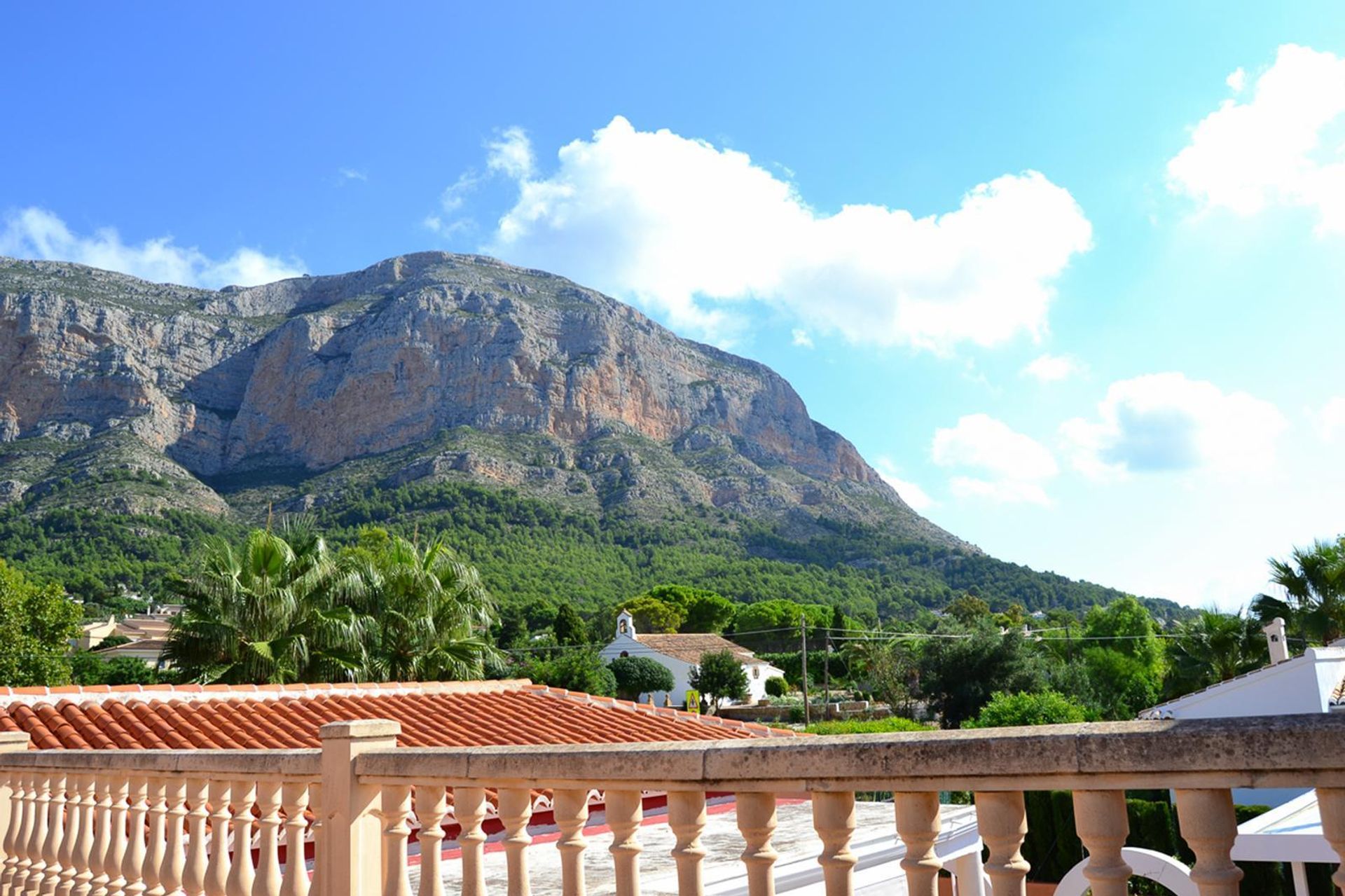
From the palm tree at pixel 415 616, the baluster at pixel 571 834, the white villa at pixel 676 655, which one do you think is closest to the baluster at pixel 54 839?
the baluster at pixel 571 834

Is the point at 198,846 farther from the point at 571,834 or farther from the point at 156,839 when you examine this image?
the point at 571,834

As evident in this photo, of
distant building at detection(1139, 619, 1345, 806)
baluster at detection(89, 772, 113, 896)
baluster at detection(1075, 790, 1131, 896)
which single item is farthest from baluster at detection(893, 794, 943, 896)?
distant building at detection(1139, 619, 1345, 806)

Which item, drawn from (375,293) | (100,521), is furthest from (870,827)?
(375,293)

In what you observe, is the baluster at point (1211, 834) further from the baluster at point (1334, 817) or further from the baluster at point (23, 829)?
the baluster at point (23, 829)

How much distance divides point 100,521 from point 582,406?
66057mm

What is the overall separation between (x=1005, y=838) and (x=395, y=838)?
2.31m

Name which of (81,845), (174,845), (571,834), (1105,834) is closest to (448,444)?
(81,845)

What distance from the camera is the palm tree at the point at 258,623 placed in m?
18.9

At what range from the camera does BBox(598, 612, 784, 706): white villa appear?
64.9 m

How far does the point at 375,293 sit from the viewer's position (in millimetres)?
152375

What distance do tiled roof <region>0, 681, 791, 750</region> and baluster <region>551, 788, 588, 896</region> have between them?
17.7 ft

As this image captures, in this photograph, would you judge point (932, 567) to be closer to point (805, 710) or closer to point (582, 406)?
point (582, 406)

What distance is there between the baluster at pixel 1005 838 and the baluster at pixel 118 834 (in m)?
4.34

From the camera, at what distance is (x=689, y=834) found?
2662mm
